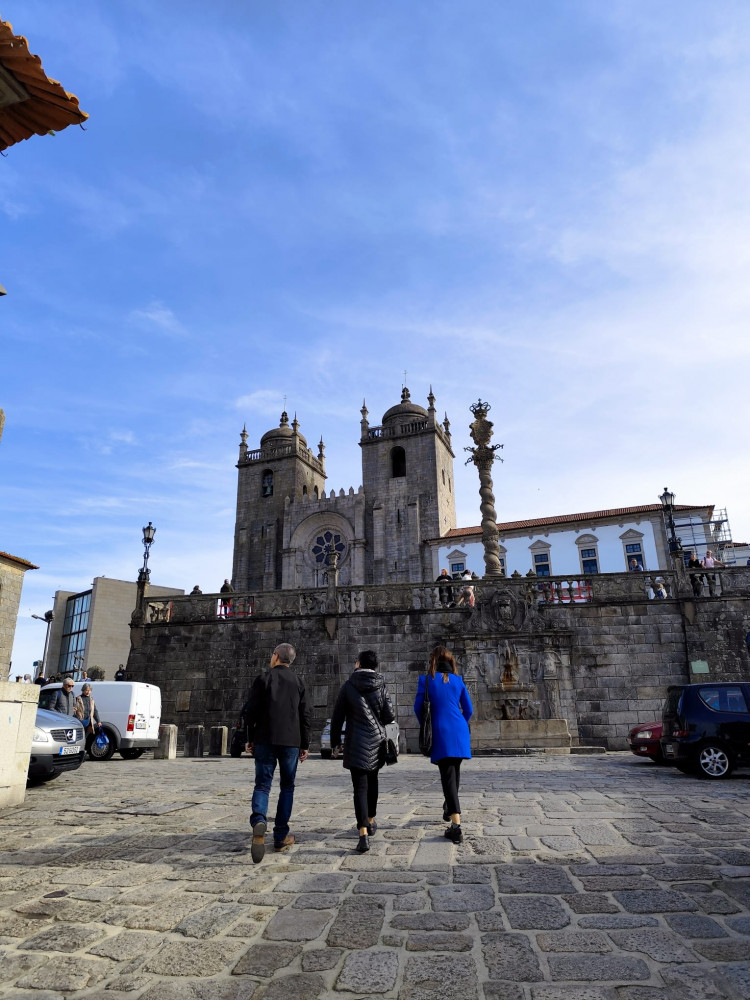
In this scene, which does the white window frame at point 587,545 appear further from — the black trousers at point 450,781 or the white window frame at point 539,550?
the black trousers at point 450,781

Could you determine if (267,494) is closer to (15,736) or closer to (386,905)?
(15,736)

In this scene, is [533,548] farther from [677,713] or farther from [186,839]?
[186,839]

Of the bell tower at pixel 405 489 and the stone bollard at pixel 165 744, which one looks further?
the bell tower at pixel 405 489

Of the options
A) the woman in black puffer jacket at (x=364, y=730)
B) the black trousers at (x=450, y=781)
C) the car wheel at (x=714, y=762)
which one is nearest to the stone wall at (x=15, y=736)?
the woman in black puffer jacket at (x=364, y=730)

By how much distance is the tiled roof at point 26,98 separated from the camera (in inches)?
168

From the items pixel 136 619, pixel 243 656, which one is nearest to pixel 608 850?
pixel 243 656

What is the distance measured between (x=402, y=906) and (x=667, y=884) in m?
1.65

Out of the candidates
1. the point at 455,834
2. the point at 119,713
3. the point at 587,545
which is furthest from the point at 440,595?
the point at 587,545

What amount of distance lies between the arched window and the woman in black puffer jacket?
41.6 m

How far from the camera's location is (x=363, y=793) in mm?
5234

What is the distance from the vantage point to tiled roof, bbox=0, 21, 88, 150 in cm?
427

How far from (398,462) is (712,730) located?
38.9 metres

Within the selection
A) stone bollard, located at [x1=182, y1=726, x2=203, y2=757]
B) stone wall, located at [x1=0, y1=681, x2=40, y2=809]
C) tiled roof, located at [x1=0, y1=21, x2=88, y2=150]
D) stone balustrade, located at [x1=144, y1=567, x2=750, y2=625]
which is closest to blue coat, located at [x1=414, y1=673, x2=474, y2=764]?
stone wall, located at [x1=0, y1=681, x2=40, y2=809]

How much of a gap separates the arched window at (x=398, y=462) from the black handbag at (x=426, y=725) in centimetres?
4124
